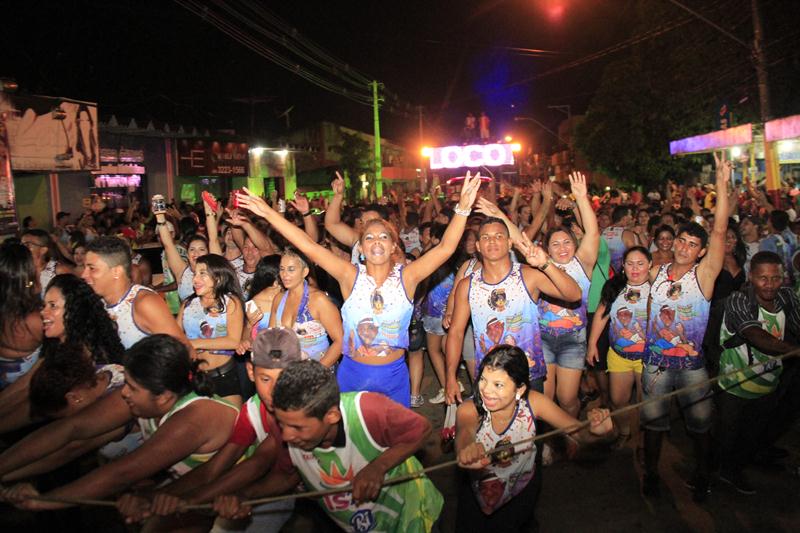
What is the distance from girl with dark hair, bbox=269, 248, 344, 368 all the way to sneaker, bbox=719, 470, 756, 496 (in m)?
3.18

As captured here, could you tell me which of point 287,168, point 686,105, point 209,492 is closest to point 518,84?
point 686,105

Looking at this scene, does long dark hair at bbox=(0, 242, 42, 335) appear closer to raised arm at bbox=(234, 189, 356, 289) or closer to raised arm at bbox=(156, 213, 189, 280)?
raised arm at bbox=(156, 213, 189, 280)

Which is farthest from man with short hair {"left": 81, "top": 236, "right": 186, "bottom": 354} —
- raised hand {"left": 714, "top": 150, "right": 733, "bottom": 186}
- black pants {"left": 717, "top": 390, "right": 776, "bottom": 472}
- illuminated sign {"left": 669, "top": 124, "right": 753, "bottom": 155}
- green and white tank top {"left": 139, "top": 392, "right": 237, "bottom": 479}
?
illuminated sign {"left": 669, "top": 124, "right": 753, "bottom": 155}

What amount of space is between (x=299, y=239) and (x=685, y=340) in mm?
2908

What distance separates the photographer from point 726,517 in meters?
4.41

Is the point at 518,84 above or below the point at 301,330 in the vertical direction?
above

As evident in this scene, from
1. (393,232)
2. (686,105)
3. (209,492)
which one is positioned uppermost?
(686,105)

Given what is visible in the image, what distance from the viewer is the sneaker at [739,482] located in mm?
4699

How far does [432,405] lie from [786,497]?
348cm

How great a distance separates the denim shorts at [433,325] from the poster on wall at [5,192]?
6.95 metres

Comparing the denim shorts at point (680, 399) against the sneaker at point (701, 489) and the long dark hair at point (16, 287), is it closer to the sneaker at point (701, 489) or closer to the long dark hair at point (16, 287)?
the sneaker at point (701, 489)

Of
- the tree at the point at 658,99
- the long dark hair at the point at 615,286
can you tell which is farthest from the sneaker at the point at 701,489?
the tree at the point at 658,99

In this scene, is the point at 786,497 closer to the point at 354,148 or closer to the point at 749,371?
the point at 749,371

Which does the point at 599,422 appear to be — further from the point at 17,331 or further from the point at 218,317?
the point at 17,331
